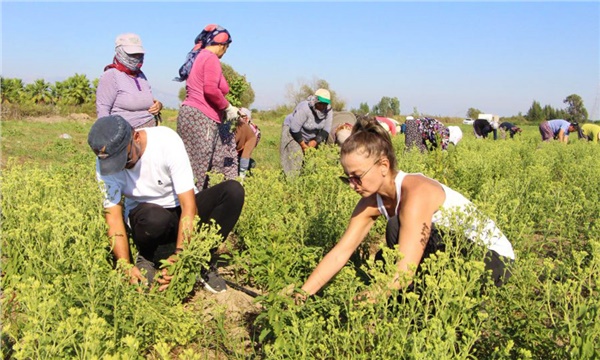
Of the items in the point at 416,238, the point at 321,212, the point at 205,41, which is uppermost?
the point at 205,41

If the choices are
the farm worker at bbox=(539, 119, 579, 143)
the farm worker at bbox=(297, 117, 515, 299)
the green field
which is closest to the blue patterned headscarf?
→ the green field

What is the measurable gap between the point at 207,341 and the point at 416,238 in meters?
1.16

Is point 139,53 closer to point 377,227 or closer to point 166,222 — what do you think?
point 166,222

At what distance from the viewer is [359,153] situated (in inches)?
108

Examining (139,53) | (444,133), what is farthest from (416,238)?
(444,133)

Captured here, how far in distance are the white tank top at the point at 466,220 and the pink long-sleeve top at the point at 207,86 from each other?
2510mm

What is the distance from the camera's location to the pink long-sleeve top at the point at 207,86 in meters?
5.02

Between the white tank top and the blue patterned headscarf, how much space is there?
2.70 m

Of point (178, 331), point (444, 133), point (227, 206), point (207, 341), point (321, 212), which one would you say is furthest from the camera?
point (444, 133)

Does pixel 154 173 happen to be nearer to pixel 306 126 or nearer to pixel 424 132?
pixel 306 126

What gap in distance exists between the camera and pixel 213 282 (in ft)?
12.0

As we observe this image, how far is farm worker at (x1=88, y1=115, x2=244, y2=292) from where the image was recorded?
3.08m

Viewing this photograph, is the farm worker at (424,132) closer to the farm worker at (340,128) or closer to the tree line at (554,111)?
the farm worker at (340,128)

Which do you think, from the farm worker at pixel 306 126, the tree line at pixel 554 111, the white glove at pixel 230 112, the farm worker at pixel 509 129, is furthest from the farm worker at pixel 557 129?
the tree line at pixel 554 111
